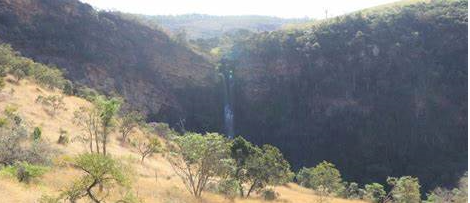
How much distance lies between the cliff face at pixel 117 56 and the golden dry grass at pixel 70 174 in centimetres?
2004

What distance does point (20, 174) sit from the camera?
18.6 meters

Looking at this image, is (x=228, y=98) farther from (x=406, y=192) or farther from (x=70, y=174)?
(x=70, y=174)

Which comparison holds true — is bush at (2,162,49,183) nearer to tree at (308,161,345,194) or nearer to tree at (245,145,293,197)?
tree at (245,145,293,197)

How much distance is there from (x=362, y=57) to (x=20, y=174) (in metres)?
70.0

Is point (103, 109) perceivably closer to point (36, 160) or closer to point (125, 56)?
point (36, 160)

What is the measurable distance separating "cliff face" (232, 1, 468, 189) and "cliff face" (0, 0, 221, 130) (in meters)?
7.59

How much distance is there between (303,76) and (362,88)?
9.49 m

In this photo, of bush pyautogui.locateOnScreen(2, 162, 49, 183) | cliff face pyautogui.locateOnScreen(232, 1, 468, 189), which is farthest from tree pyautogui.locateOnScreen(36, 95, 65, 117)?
cliff face pyautogui.locateOnScreen(232, 1, 468, 189)

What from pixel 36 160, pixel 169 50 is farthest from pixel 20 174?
pixel 169 50

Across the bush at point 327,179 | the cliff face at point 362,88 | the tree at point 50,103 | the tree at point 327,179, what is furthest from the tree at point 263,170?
the cliff face at point 362,88

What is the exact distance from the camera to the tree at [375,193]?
42.8 meters

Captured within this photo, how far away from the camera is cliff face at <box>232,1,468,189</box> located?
242ft

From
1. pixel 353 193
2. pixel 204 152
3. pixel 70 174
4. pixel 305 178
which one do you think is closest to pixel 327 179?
pixel 353 193

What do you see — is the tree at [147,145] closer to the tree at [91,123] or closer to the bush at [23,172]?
the tree at [91,123]
